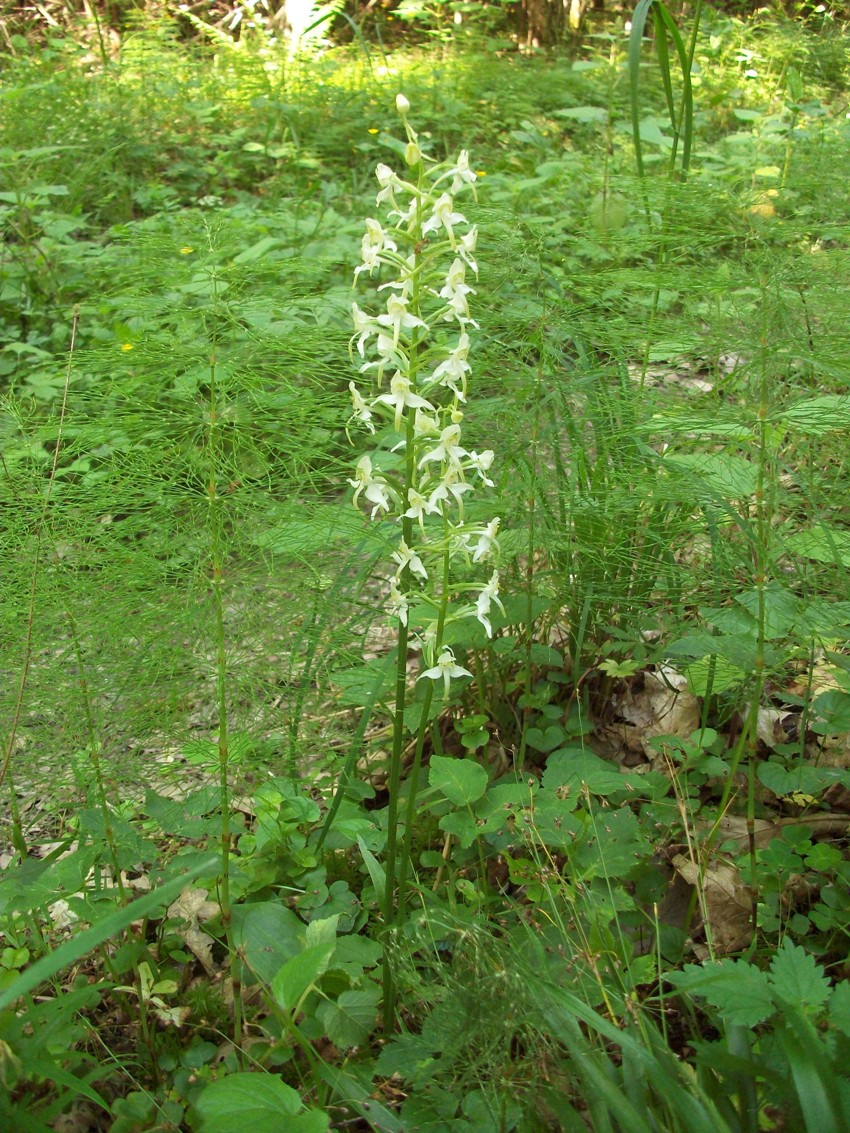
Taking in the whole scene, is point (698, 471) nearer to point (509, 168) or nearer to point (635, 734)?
point (635, 734)

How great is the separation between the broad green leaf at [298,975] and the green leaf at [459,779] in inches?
16.9

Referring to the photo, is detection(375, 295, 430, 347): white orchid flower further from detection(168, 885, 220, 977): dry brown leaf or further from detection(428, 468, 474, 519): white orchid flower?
detection(168, 885, 220, 977): dry brown leaf

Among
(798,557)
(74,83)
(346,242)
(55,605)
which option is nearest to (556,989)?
(798,557)

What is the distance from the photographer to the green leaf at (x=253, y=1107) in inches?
49.3

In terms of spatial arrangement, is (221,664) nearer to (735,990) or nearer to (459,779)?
(459,779)

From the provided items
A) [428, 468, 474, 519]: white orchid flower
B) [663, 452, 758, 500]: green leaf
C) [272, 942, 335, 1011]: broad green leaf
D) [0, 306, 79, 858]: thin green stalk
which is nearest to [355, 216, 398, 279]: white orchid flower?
[428, 468, 474, 519]: white orchid flower

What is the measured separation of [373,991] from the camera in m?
1.72

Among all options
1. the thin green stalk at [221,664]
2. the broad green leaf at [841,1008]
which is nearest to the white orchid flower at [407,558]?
the thin green stalk at [221,664]

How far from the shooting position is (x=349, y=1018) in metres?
1.61

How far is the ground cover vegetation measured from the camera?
1.44 m

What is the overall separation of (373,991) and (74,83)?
22.1 feet

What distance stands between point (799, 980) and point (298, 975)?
773 mm

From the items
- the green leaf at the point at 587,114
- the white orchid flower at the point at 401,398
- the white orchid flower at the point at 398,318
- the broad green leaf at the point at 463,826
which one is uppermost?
the green leaf at the point at 587,114

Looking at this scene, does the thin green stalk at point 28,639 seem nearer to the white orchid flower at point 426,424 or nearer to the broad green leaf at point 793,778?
the white orchid flower at point 426,424
